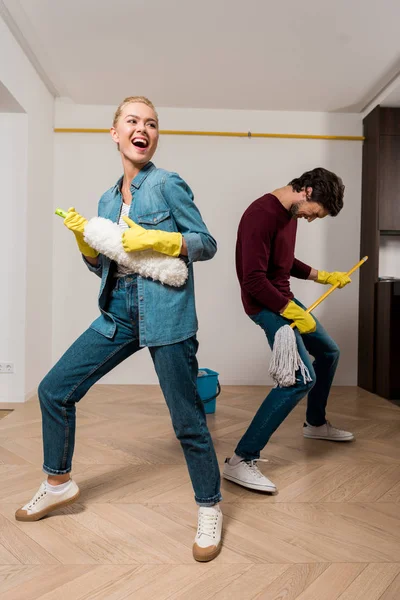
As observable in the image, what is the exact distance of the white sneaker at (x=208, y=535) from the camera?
144cm

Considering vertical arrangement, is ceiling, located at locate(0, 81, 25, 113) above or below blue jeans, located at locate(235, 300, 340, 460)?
above

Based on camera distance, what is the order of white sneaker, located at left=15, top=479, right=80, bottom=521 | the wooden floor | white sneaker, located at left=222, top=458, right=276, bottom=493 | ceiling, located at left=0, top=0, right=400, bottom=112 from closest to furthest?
the wooden floor, white sneaker, located at left=15, top=479, right=80, bottom=521, white sneaker, located at left=222, top=458, right=276, bottom=493, ceiling, located at left=0, top=0, right=400, bottom=112

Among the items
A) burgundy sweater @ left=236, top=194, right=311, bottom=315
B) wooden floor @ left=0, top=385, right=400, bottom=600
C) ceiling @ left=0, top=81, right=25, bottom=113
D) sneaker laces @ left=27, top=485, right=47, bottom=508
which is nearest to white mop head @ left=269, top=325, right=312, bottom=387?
burgundy sweater @ left=236, top=194, right=311, bottom=315

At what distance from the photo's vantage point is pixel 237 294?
4332 millimetres

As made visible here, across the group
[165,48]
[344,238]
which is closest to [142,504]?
[165,48]

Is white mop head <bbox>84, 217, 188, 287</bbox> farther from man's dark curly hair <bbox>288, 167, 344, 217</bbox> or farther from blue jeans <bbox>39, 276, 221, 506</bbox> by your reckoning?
man's dark curly hair <bbox>288, 167, 344, 217</bbox>

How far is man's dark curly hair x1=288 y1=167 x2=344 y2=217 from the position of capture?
209cm

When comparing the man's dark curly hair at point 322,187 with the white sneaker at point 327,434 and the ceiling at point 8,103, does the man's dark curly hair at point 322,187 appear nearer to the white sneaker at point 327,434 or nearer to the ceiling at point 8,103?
the white sneaker at point 327,434

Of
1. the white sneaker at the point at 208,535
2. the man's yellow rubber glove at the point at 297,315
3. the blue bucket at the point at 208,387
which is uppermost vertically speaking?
the man's yellow rubber glove at the point at 297,315

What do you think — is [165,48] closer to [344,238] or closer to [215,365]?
[344,238]

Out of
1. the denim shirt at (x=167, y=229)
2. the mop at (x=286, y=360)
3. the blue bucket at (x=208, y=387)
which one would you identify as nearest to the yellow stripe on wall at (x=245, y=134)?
the blue bucket at (x=208, y=387)

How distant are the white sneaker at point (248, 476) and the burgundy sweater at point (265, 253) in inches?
24.7

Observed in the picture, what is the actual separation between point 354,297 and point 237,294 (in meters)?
1.02

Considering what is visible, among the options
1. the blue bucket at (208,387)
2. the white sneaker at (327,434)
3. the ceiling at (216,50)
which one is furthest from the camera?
the blue bucket at (208,387)
